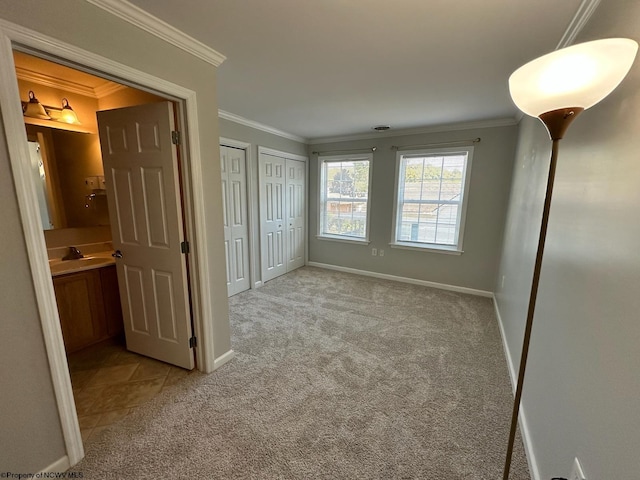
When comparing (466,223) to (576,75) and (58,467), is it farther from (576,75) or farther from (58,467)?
(58,467)

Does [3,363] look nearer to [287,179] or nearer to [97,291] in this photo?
[97,291]

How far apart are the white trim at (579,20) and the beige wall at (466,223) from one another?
1980 mm

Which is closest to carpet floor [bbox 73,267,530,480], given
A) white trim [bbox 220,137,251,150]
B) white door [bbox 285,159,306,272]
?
white door [bbox 285,159,306,272]

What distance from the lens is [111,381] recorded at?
203 cm

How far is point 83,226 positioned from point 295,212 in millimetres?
2896

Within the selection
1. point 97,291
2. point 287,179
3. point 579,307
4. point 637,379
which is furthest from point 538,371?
point 287,179

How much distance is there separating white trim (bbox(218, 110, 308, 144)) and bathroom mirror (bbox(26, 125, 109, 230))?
1.37 m

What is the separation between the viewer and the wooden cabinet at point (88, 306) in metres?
2.22

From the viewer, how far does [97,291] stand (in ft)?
7.93

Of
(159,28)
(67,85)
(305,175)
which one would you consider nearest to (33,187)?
(159,28)

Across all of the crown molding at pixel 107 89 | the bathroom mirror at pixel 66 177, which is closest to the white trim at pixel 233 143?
the crown molding at pixel 107 89

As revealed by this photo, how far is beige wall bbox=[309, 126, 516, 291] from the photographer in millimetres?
3469

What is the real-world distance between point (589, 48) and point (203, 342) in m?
2.54

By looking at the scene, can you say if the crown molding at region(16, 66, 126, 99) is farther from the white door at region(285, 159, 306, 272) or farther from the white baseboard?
the white baseboard
